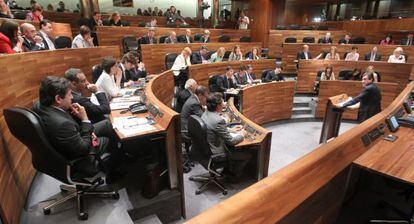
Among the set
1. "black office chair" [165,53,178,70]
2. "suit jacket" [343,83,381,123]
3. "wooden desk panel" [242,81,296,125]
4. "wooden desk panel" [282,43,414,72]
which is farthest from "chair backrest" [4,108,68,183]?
"wooden desk panel" [282,43,414,72]

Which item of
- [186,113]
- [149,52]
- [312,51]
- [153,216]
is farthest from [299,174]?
[312,51]

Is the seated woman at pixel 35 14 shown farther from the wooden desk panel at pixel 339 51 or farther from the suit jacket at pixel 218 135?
the wooden desk panel at pixel 339 51

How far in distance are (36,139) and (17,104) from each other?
1.01m

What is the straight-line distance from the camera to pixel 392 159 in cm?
192

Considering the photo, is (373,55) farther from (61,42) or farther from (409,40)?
(61,42)

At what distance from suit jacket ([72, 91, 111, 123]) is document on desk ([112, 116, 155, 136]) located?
21cm

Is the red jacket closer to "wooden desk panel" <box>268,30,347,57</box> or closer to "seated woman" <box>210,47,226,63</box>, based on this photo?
"seated woman" <box>210,47,226,63</box>

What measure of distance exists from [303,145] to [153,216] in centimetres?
361

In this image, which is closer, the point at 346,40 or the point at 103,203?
the point at 103,203

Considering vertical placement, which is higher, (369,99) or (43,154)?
(43,154)

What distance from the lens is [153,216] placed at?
2363mm

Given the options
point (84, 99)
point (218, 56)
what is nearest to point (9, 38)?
point (84, 99)

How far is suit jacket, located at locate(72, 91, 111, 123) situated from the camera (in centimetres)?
258

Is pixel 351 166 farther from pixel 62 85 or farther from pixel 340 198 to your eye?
pixel 62 85
